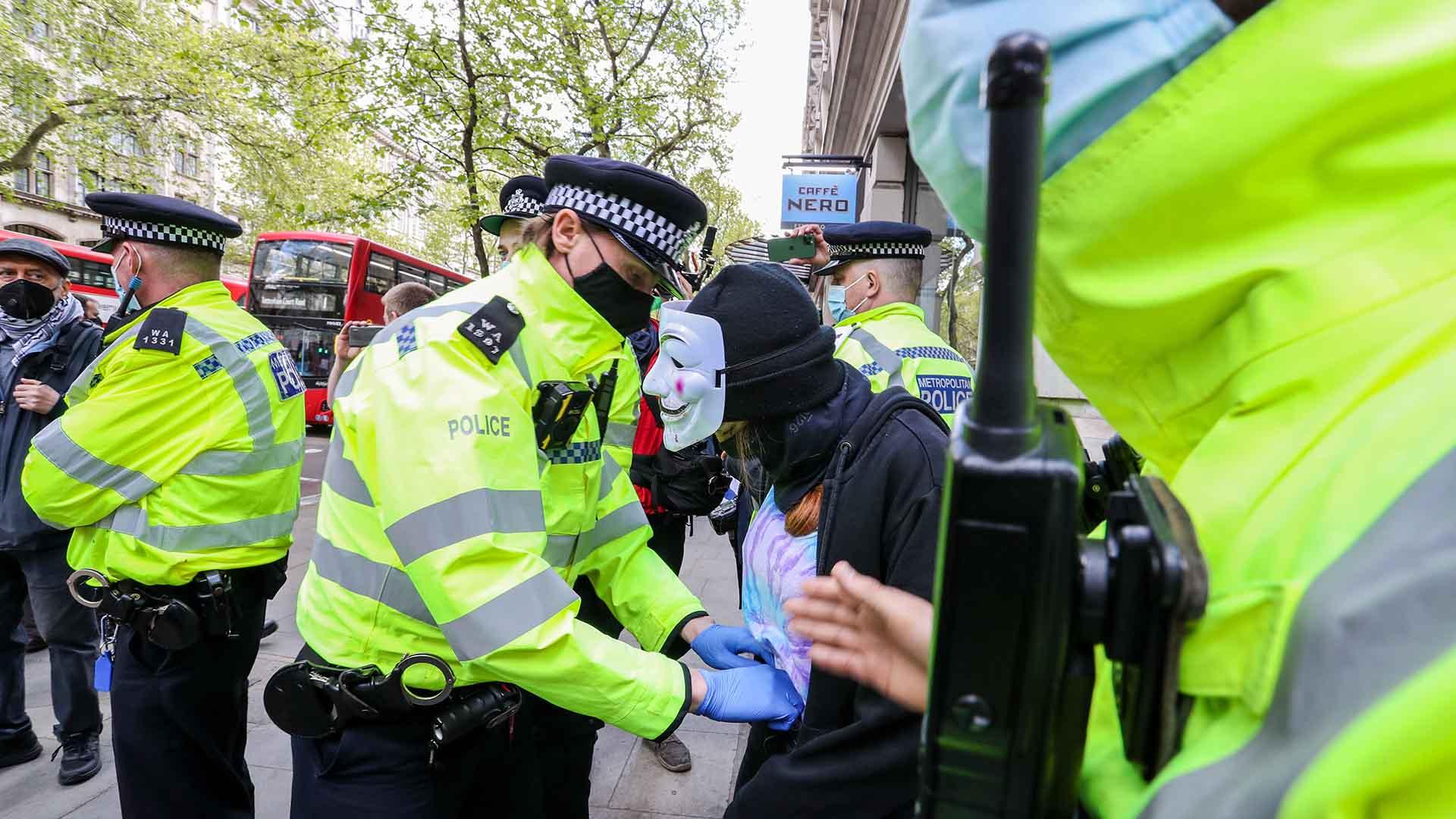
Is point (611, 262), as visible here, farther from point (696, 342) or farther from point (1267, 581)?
point (1267, 581)

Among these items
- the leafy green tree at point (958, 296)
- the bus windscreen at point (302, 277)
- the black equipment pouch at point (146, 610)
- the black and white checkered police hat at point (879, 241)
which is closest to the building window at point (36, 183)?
the bus windscreen at point (302, 277)

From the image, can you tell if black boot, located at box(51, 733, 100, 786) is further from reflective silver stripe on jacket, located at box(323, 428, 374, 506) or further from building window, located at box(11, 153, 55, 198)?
building window, located at box(11, 153, 55, 198)

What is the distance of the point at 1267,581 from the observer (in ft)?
1.58

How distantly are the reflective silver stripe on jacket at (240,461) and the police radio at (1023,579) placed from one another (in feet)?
9.95

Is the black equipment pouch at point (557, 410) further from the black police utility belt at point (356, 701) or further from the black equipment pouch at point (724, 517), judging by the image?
the black equipment pouch at point (724, 517)

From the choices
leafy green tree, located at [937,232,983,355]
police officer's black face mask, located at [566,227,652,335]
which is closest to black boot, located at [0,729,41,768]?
police officer's black face mask, located at [566,227,652,335]

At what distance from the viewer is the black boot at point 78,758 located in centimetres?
336

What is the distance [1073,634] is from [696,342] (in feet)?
3.89

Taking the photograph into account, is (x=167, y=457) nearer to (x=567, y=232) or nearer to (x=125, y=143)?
(x=567, y=232)

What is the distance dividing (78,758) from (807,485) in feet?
12.5

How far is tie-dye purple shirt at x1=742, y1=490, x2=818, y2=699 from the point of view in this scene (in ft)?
5.27

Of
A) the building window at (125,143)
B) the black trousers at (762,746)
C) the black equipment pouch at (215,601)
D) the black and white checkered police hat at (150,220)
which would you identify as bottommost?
the black equipment pouch at (215,601)

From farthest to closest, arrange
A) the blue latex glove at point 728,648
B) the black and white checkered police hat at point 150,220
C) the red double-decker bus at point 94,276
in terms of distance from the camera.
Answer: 1. the red double-decker bus at point 94,276
2. the black and white checkered police hat at point 150,220
3. the blue latex glove at point 728,648

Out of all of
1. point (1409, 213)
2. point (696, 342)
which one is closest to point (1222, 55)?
point (1409, 213)
